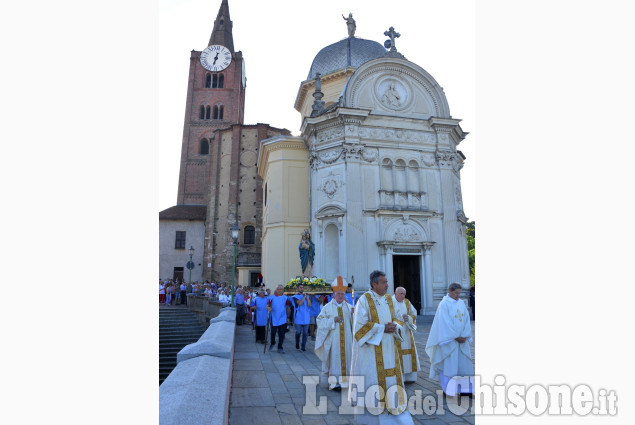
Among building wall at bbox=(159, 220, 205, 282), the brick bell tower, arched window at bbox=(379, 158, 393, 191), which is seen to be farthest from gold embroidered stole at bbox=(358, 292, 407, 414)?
the brick bell tower

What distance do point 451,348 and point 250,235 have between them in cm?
3239

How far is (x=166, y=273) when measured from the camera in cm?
3809

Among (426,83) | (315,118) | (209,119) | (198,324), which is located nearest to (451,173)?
(426,83)

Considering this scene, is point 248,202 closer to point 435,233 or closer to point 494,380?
point 435,233

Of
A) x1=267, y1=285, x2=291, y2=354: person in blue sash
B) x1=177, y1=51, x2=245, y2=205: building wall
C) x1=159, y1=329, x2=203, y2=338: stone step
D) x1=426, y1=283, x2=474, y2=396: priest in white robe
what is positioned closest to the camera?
x1=426, y1=283, x2=474, y2=396: priest in white robe

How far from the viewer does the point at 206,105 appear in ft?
167

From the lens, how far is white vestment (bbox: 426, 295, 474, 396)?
245 inches

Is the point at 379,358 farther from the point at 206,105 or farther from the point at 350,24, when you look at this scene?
the point at 206,105

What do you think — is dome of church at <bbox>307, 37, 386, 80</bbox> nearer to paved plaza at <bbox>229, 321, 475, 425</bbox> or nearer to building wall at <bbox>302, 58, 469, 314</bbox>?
building wall at <bbox>302, 58, 469, 314</bbox>

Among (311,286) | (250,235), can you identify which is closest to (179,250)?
(250,235)

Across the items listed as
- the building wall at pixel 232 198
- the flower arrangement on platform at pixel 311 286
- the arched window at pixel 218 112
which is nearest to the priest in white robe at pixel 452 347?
the flower arrangement on platform at pixel 311 286

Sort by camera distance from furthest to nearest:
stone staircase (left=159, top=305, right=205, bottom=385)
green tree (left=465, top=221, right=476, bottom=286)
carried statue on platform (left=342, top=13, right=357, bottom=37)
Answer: green tree (left=465, top=221, right=476, bottom=286) → carried statue on platform (left=342, top=13, right=357, bottom=37) → stone staircase (left=159, top=305, right=205, bottom=385)

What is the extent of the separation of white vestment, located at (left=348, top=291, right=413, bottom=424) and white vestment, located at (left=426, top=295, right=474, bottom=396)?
1.77 meters

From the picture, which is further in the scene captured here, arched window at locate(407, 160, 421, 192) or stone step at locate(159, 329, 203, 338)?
arched window at locate(407, 160, 421, 192)
